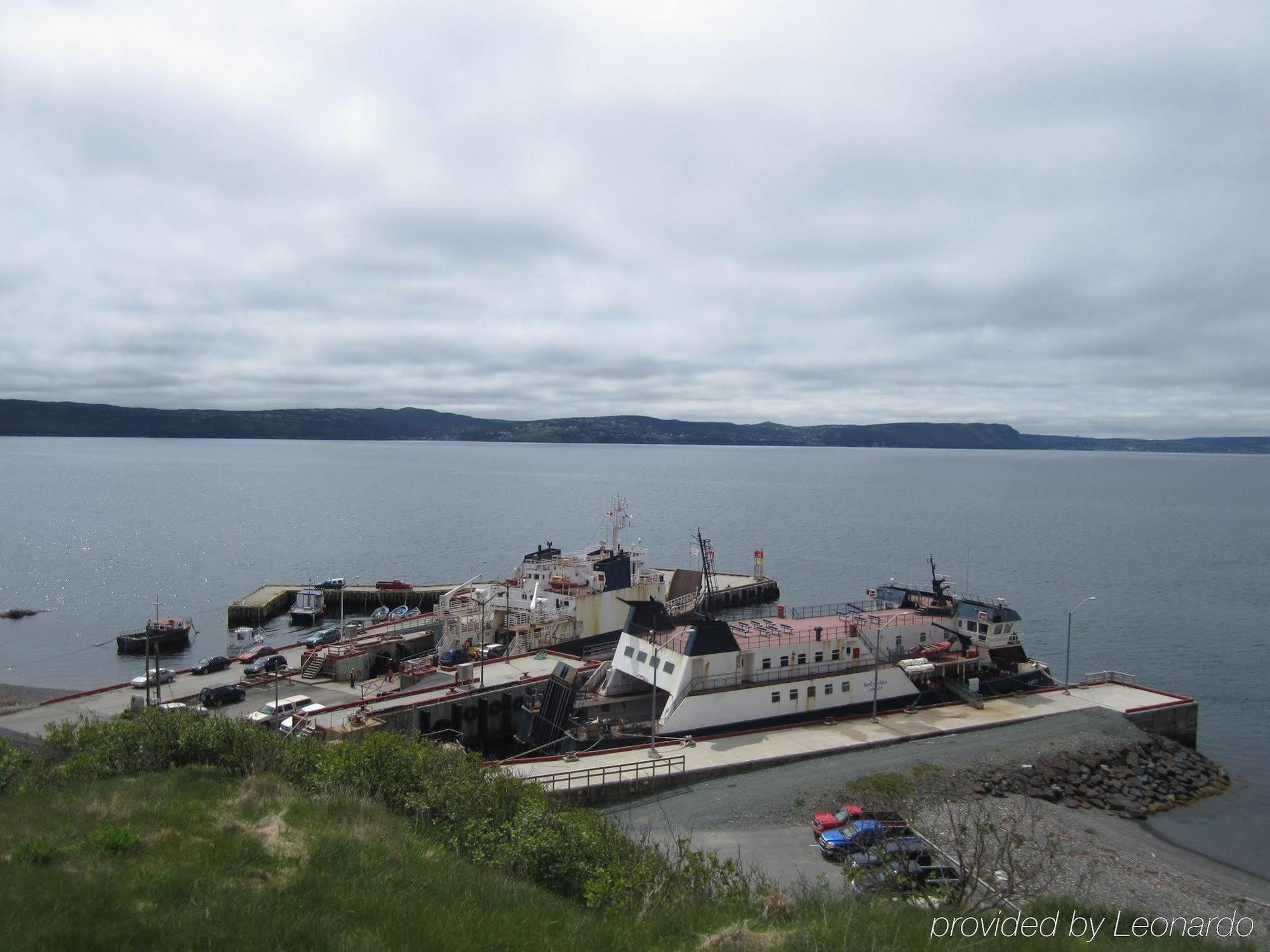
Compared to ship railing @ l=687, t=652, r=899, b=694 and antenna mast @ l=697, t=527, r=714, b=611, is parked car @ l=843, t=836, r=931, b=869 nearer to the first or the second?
ship railing @ l=687, t=652, r=899, b=694

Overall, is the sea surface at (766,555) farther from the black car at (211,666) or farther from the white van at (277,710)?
the white van at (277,710)

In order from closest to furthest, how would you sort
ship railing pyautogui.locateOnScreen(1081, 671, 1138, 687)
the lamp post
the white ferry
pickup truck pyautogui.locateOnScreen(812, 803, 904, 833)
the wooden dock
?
pickup truck pyautogui.locateOnScreen(812, 803, 904, 833), the lamp post, the white ferry, ship railing pyautogui.locateOnScreen(1081, 671, 1138, 687), the wooden dock

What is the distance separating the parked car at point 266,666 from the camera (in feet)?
121

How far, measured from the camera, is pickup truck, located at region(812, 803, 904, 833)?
71.3 feet

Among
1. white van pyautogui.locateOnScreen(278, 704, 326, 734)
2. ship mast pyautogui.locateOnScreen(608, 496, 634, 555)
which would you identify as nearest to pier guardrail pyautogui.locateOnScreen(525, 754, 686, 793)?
white van pyautogui.locateOnScreen(278, 704, 326, 734)

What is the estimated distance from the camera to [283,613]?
6331 centimetres

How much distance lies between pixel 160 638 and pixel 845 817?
46.7m

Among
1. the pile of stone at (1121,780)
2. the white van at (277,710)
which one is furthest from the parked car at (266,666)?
the pile of stone at (1121,780)

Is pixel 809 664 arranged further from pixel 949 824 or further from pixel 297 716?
pixel 297 716

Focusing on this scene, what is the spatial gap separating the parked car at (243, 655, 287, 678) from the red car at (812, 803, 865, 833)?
1010 inches

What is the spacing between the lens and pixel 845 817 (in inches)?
903

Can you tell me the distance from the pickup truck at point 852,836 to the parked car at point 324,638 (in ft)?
106

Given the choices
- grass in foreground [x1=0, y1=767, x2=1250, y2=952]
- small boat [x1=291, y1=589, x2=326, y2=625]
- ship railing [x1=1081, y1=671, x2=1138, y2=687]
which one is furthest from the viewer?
small boat [x1=291, y1=589, x2=326, y2=625]

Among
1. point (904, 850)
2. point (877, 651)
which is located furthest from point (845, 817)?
point (877, 651)
